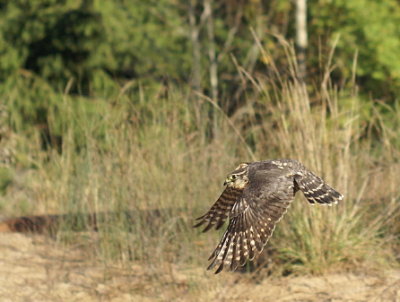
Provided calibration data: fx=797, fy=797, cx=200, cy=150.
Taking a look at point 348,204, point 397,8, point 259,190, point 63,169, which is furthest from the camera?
point 397,8

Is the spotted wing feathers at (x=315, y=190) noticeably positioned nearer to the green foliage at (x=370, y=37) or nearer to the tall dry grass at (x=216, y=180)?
the tall dry grass at (x=216, y=180)

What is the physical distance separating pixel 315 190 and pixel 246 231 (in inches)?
23.1

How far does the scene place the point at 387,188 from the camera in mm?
6586

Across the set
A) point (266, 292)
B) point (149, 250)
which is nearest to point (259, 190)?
point (266, 292)

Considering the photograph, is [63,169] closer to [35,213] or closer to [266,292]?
[35,213]

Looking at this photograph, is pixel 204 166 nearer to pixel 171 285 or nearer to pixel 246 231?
pixel 171 285

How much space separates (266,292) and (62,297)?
1.48 m

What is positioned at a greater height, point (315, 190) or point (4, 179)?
point (315, 190)

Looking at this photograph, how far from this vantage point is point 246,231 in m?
4.79

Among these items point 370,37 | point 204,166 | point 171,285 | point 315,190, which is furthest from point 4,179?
point 315,190

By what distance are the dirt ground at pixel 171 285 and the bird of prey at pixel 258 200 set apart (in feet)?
2.39

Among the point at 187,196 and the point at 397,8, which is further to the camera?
the point at 397,8

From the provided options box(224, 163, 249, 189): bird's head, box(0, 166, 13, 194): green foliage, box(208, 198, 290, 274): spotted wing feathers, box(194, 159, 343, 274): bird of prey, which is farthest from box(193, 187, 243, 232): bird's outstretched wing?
box(0, 166, 13, 194): green foliage

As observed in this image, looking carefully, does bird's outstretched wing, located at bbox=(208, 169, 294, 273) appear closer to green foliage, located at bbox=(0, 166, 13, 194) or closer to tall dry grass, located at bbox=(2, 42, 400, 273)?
tall dry grass, located at bbox=(2, 42, 400, 273)
